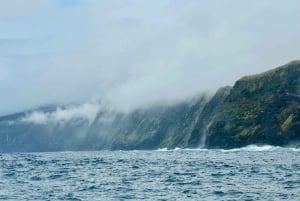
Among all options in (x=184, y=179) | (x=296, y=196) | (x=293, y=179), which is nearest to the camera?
(x=296, y=196)

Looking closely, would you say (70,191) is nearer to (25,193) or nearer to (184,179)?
(25,193)

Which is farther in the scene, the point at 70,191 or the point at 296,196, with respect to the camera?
the point at 70,191

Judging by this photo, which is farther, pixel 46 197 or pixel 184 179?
pixel 184 179

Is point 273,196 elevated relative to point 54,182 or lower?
lower

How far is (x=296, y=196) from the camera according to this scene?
56.1 meters

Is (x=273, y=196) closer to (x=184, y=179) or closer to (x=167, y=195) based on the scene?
(x=167, y=195)

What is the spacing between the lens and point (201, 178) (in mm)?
79812

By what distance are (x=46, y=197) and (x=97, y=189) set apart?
8271 millimetres

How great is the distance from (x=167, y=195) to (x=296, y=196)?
512 inches

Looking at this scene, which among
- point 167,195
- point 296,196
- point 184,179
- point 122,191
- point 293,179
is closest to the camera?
point 296,196

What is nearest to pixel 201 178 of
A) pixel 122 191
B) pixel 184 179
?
pixel 184 179

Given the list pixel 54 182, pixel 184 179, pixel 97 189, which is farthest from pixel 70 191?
pixel 184 179

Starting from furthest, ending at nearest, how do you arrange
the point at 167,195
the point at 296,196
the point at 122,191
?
the point at 122,191 → the point at 167,195 → the point at 296,196

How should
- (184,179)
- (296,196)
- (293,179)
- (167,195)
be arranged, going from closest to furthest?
(296,196) < (167,195) < (293,179) < (184,179)
